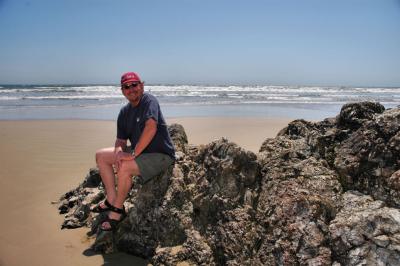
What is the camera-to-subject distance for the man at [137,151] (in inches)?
175

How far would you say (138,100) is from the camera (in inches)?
182

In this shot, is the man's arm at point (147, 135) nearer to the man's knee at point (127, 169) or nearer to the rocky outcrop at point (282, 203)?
the man's knee at point (127, 169)

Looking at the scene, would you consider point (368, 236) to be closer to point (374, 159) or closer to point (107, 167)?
point (374, 159)

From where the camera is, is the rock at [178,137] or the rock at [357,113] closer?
the rock at [357,113]

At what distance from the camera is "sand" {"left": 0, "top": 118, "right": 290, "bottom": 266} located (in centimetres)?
450

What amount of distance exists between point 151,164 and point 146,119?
0.57 metres

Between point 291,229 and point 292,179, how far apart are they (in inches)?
27.6

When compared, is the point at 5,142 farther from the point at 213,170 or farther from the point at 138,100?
the point at 213,170

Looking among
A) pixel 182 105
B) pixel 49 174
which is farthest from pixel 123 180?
pixel 182 105

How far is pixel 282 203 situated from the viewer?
3.60 meters

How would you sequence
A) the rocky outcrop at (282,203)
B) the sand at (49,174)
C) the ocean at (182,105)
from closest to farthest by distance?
the rocky outcrop at (282,203)
the sand at (49,174)
the ocean at (182,105)

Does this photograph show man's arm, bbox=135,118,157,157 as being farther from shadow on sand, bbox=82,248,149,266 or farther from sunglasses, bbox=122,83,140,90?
shadow on sand, bbox=82,248,149,266

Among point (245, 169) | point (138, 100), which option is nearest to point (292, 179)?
point (245, 169)

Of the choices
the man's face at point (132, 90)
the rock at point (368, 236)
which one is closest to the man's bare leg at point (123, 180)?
the man's face at point (132, 90)
